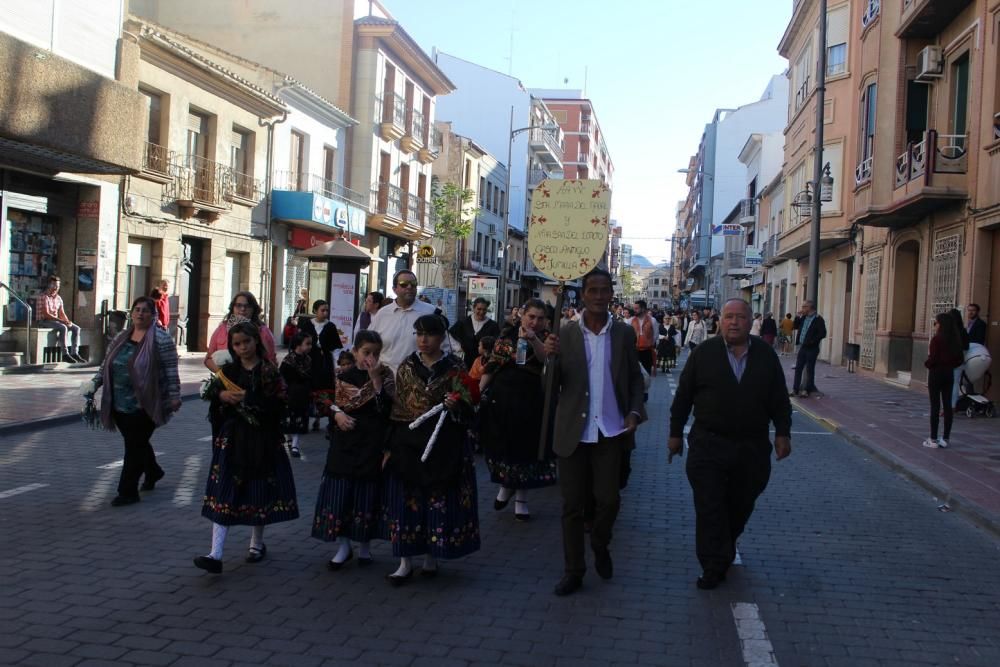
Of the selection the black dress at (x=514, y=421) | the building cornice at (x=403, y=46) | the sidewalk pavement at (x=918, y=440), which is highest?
the building cornice at (x=403, y=46)

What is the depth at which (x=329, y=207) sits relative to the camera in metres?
27.9

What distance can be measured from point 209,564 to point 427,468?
140 cm

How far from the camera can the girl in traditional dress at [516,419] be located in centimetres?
740

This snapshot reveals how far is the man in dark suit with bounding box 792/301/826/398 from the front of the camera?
17.6 meters

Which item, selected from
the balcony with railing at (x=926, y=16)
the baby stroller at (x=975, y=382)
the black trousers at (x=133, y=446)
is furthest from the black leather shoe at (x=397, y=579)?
the balcony with railing at (x=926, y=16)

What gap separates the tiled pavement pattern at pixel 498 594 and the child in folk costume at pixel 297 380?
978mm

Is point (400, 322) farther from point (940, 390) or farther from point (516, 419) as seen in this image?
point (940, 390)

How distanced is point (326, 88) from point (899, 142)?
63.8ft

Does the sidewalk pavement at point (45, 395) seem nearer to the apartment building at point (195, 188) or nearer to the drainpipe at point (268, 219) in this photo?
the apartment building at point (195, 188)

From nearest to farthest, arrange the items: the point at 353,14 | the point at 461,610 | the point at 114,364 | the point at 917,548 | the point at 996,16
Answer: the point at 461,610 < the point at 917,548 < the point at 114,364 < the point at 996,16 < the point at 353,14

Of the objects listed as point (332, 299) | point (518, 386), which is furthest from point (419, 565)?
point (332, 299)

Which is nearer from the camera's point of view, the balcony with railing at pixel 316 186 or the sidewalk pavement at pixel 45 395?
the sidewalk pavement at pixel 45 395

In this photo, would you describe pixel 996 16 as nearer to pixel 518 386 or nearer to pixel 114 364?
pixel 518 386

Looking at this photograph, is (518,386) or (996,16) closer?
(518,386)
